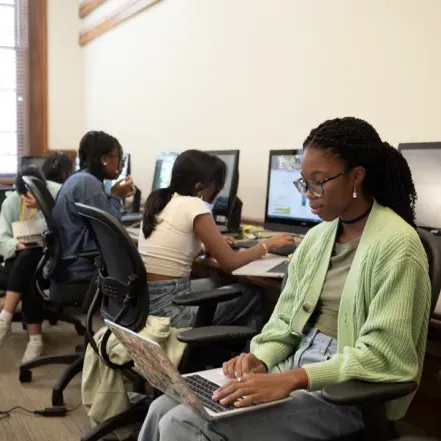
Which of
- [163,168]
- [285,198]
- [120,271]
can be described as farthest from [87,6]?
[120,271]

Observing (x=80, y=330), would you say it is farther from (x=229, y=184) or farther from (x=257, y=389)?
(x=257, y=389)

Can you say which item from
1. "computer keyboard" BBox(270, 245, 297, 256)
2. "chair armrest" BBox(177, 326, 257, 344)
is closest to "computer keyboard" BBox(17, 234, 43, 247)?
"computer keyboard" BBox(270, 245, 297, 256)

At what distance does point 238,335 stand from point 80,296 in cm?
138

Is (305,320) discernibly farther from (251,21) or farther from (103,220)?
(251,21)

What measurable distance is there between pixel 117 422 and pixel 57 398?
1.81ft

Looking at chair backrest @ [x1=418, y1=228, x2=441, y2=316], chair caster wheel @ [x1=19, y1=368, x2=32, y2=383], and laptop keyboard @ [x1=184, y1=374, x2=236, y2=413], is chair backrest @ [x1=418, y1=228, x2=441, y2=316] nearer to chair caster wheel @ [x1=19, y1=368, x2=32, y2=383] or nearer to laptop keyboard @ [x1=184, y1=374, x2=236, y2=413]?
laptop keyboard @ [x1=184, y1=374, x2=236, y2=413]

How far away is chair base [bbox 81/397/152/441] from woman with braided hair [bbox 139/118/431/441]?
→ 83 cm

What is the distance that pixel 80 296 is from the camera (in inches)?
113

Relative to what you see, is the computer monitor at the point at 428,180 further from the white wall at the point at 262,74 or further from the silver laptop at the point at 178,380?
the silver laptop at the point at 178,380

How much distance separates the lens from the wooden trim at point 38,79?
5.77 m

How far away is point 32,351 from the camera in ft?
10.8

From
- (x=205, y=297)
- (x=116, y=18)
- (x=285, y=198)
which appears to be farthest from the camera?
(x=116, y=18)

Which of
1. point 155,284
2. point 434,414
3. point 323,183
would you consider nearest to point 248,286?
point 155,284

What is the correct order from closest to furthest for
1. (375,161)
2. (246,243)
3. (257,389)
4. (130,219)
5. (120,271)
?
(257,389), (375,161), (120,271), (246,243), (130,219)
